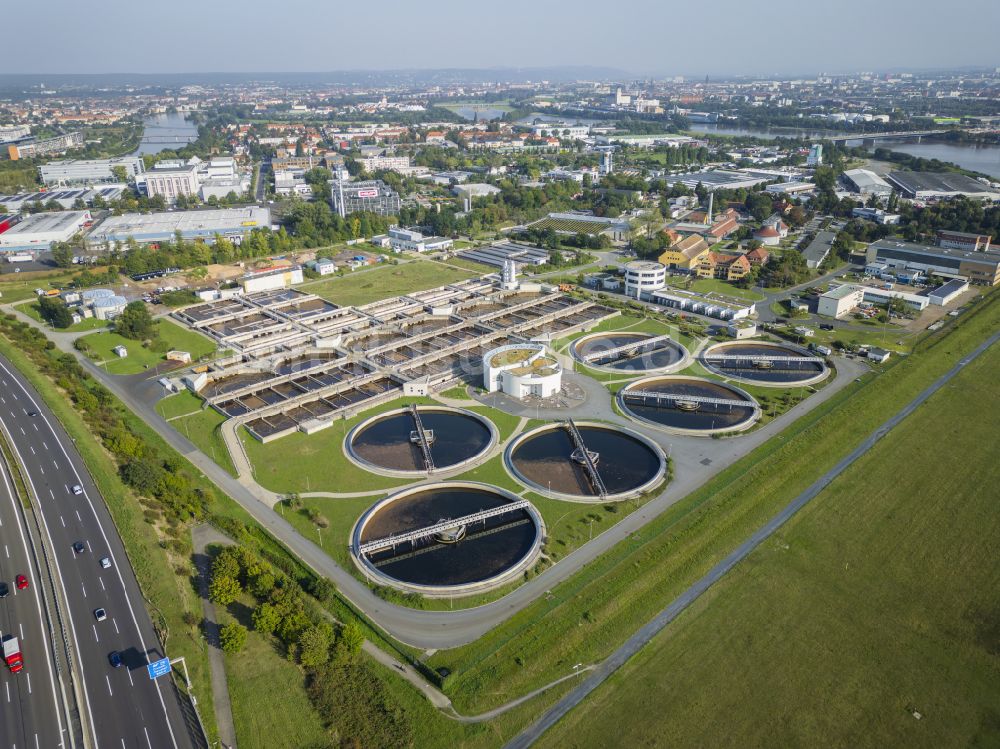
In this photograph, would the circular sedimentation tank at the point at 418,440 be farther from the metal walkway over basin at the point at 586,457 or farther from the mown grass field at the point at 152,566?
the mown grass field at the point at 152,566

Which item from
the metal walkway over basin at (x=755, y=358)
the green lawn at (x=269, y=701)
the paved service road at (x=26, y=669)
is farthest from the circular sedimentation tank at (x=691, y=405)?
the paved service road at (x=26, y=669)

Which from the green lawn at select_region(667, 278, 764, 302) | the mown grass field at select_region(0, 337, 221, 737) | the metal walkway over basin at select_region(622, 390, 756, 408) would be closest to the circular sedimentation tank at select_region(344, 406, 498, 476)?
the mown grass field at select_region(0, 337, 221, 737)

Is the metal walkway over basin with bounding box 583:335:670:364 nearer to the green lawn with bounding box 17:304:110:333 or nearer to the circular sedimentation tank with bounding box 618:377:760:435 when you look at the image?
the circular sedimentation tank with bounding box 618:377:760:435

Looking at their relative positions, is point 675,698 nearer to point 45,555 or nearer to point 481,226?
point 45,555

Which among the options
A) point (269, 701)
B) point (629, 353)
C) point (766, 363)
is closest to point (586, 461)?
point (629, 353)

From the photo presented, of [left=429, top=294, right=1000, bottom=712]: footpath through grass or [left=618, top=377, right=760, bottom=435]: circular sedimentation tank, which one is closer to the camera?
[left=429, top=294, right=1000, bottom=712]: footpath through grass
